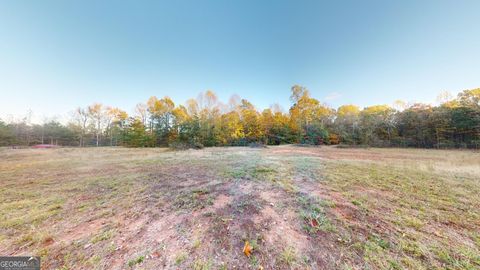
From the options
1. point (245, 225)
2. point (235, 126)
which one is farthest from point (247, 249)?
point (235, 126)

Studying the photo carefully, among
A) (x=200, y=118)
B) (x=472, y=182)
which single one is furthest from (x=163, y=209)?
(x=200, y=118)

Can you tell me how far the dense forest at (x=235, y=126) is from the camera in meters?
23.1

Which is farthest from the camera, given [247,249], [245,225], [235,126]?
[235,126]

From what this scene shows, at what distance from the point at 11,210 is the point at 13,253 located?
1882 mm

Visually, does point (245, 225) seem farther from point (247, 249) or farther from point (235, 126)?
point (235, 126)

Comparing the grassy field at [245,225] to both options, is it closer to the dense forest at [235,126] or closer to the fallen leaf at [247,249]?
the fallen leaf at [247,249]

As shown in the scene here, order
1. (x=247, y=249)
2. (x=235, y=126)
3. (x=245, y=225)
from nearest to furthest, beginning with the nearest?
1. (x=247, y=249)
2. (x=245, y=225)
3. (x=235, y=126)

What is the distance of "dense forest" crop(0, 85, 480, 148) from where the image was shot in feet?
75.9

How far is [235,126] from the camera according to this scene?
84.5 feet

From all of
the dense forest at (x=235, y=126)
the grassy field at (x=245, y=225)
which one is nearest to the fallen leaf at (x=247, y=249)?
the grassy field at (x=245, y=225)


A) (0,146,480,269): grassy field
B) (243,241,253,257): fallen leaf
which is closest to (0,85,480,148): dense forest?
(0,146,480,269): grassy field

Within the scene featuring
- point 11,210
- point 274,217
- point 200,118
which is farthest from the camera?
point 200,118

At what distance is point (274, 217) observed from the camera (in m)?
2.70

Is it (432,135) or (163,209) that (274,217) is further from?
(432,135)
